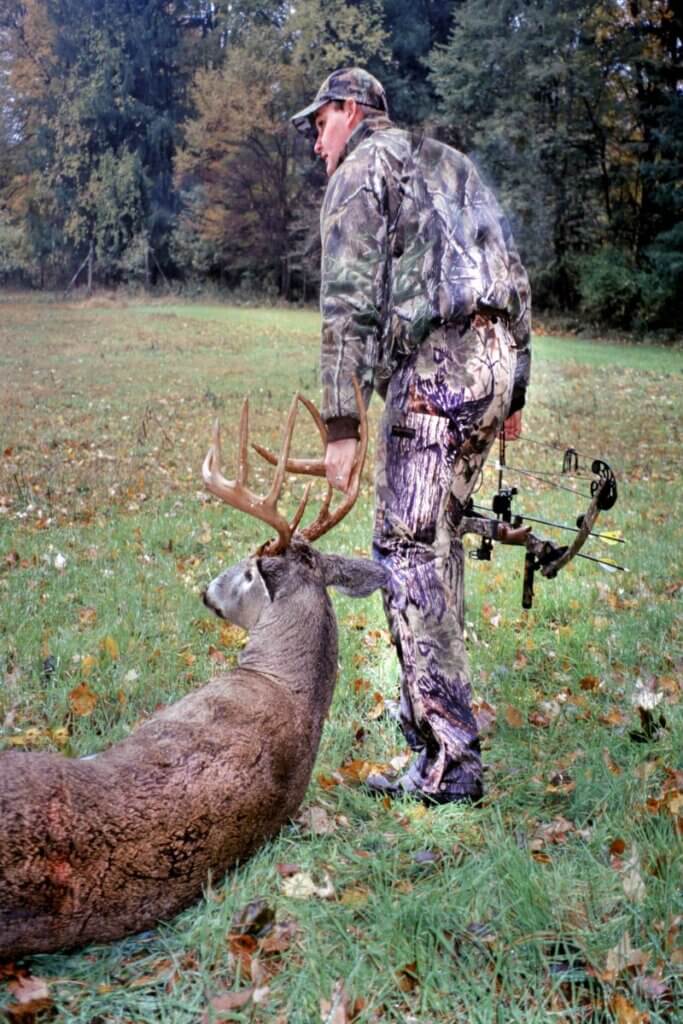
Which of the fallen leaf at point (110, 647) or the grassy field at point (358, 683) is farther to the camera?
the fallen leaf at point (110, 647)

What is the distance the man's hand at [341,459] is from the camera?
3012mm

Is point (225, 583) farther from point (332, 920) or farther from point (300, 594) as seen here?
point (332, 920)

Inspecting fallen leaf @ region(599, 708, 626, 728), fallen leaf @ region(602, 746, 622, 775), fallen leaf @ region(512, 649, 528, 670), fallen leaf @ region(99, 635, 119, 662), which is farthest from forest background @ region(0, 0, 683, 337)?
fallen leaf @ region(602, 746, 622, 775)

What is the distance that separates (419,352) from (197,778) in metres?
1.35

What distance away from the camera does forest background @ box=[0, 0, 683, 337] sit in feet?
16.6

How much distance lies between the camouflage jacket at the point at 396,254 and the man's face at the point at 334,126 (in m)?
0.08

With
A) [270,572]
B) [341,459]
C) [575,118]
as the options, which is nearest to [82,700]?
[270,572]

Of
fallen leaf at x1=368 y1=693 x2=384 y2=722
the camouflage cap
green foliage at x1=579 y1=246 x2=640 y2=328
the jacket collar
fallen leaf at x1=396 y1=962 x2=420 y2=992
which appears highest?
the camouflage cap

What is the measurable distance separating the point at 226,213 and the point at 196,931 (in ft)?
12.7

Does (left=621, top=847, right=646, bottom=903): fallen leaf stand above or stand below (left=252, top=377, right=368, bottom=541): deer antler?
below

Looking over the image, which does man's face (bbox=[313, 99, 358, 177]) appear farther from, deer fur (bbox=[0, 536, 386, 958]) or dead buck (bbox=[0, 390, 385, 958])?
deer fur (bbox=[0, 536, 386, 958])

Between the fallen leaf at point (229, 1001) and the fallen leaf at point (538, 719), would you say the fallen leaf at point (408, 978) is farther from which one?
the fallen leaf at point (538, 719)

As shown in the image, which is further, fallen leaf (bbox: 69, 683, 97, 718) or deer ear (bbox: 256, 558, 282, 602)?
fallen leaf (bbox: 69, 683, 97, 718)

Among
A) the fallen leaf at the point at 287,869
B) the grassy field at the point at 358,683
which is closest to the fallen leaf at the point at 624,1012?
the grassy field at the point at 358,683
